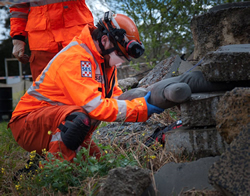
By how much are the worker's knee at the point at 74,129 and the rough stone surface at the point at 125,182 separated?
0.81m

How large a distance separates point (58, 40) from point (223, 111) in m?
2.53

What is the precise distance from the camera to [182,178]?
2.10m

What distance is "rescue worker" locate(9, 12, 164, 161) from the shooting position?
261 centimetres

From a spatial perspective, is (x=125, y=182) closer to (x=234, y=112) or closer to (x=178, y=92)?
(x=234, y=112)

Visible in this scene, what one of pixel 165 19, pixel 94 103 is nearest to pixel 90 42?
pixel 94 103

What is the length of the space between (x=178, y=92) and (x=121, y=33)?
0.79 m

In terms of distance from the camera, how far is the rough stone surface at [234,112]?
1.81m

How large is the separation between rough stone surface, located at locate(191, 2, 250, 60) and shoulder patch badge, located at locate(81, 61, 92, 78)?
5.28ft

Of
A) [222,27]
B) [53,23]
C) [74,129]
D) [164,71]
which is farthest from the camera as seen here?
[164,71]

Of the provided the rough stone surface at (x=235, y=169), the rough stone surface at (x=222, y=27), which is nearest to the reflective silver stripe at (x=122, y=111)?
the rough stone surface at (x=235, y=169)

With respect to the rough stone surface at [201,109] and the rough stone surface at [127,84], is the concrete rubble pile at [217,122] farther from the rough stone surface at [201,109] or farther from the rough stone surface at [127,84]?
the rough stone surface at [127,84]

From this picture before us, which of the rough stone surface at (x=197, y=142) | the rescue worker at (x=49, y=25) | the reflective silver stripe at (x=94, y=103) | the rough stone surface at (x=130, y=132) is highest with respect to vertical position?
the rescue worker at (x=49, y=25)

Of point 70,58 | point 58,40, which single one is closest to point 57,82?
point 70,58

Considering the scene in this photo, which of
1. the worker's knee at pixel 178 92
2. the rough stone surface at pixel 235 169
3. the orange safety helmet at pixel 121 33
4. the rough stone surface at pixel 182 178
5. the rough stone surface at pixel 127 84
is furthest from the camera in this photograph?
the rough stone surface at pixel 127 84
